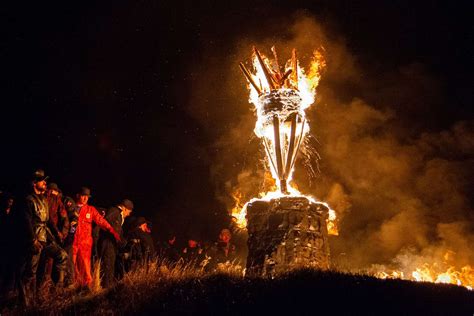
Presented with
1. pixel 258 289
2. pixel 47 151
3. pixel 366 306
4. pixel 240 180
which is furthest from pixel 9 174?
pixel 366 306

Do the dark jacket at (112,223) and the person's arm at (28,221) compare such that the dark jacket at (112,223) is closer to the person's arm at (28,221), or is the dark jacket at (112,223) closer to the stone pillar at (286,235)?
the person's arm at (28,221)

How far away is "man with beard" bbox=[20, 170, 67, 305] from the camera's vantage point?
19.8 ft

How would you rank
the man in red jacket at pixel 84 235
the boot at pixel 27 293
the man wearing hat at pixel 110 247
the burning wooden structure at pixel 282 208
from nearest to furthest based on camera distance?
the boot at pixel 27 293 < the man in red jacket at pixel 84 235 < the man wearing hat at pixel 110 247 < the burning wooden structure at pixel 282 208

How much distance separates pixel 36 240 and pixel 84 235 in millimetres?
2220

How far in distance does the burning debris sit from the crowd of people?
54.8 inches

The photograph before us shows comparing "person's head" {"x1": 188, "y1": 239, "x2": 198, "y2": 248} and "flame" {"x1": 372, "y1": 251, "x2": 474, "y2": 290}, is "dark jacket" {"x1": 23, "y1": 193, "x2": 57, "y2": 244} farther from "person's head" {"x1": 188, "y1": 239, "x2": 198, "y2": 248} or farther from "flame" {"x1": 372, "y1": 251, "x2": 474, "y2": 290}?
"person's head" {"x1": 188, "y1": 239, "x2": 198, "y2": 248}

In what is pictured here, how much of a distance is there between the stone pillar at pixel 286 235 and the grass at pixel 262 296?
2.43m

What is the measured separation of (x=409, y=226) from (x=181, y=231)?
995 cm

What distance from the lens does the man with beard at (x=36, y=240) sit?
19.8 ft

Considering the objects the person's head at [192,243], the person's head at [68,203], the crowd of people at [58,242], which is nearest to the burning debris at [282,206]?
the crowd of people at [58,242]

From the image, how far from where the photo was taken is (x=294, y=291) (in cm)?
537

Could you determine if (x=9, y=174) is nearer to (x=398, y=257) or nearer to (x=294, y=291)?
(x=294, y=291)

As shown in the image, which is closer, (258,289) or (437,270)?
(258,289)

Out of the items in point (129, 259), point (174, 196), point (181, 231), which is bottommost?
point (129, 259)
